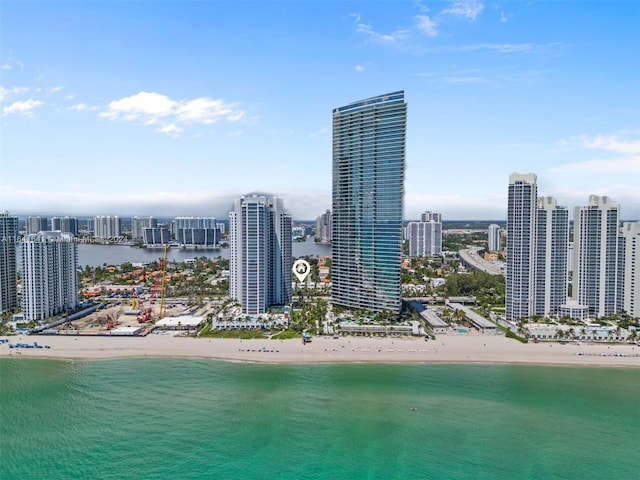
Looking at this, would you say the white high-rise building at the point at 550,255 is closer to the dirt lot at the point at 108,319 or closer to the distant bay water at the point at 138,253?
the dirt lot at the point at 108,319

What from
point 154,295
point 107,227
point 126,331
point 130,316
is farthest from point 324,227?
point 126,331

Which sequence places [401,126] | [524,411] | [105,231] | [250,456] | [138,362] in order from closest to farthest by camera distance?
[250,456]
[524,411]
[138,362]
[401,126]
[105,231]

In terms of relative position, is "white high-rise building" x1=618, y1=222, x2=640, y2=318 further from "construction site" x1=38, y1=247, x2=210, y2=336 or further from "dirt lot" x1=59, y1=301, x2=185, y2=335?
"dirt lot" x1=59, y1=301, x2=185, y2=335

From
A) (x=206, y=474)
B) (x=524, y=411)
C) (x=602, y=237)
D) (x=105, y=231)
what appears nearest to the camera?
(x=206, y=474)

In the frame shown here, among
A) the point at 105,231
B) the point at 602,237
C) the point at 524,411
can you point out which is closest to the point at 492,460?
the point at 524,411

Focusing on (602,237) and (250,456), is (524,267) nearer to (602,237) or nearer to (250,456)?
(602,237)

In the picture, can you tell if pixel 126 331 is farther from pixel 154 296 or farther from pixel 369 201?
pixel 369 201
